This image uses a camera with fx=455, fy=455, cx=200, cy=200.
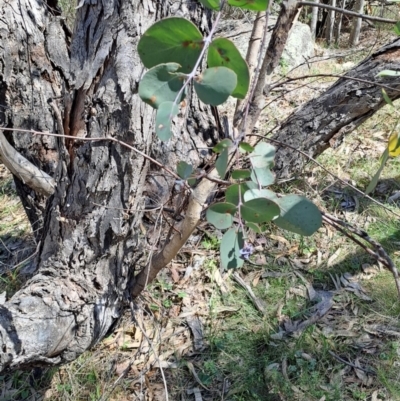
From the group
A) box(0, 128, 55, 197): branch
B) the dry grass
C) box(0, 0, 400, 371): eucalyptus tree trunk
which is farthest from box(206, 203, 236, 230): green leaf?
box(0, 128, 55, 197): branch

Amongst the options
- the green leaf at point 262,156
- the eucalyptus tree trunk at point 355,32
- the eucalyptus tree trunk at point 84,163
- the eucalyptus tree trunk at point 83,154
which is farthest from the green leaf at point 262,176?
the eucalyptus tree trunk at point 355,32

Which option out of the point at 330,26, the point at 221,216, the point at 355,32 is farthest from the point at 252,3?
the point at 330,26

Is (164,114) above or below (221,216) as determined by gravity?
above

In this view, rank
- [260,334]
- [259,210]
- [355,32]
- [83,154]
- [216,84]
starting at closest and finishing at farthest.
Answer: [216,84], [259,210], [83,154], [260,334], [355,32]

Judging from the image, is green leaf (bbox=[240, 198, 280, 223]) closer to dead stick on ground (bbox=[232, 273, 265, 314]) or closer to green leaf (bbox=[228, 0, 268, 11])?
green leaf (bbox=[228, 0, 268, 11])

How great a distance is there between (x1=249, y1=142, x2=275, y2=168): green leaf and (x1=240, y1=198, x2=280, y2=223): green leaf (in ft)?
0.28

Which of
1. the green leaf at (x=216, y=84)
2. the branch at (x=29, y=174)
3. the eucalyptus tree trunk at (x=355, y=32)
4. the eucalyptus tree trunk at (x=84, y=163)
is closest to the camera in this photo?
the green leaf at (x=216, y=84)

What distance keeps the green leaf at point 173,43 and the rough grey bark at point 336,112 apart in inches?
64.5

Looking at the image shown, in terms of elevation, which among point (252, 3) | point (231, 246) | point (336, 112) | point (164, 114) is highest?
point (252, 3)

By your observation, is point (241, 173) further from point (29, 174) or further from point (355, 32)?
point (355, 32)

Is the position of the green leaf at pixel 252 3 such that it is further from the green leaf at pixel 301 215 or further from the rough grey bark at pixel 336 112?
the rough grey bark at pixel 336 112

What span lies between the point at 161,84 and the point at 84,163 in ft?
2.95

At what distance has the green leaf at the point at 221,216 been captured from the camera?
70 cm

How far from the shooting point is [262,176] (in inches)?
28.3
